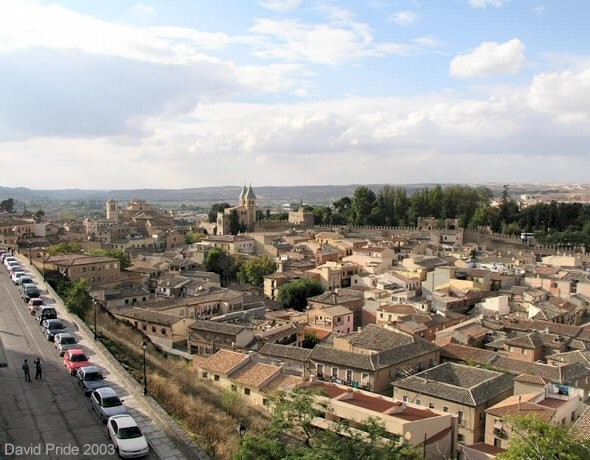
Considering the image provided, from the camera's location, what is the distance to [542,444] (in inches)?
437

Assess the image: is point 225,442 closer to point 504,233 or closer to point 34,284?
point 34,284

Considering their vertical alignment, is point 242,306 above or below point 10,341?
below

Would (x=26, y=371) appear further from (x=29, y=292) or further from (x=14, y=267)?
(x=14, y=267)

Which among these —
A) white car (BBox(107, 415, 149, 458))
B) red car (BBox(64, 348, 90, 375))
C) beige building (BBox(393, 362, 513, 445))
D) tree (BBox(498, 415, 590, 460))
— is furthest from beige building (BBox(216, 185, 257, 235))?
tree (BBox(498, 415, 590, 460))

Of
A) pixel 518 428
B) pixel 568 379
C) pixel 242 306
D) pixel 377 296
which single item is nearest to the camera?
pixel 518 428

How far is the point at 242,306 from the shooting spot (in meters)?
33.5

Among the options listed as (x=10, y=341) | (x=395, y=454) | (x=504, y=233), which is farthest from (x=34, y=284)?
(x=504, y=233)

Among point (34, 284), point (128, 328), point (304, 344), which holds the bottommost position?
point (304, 344)

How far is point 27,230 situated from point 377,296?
34.1 metres

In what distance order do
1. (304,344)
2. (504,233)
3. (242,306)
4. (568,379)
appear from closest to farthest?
1. (568,379)
2. (304,344)
3. (242,306)
4. (504,233)

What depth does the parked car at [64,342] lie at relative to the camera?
16219 millimetres

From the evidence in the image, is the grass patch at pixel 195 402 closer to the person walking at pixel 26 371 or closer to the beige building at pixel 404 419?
the beige building at pixel 404 419

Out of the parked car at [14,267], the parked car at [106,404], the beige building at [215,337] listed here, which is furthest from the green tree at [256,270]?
the parked car at [106,404]

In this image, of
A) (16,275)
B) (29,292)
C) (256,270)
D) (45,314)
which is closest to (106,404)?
(45,314)
